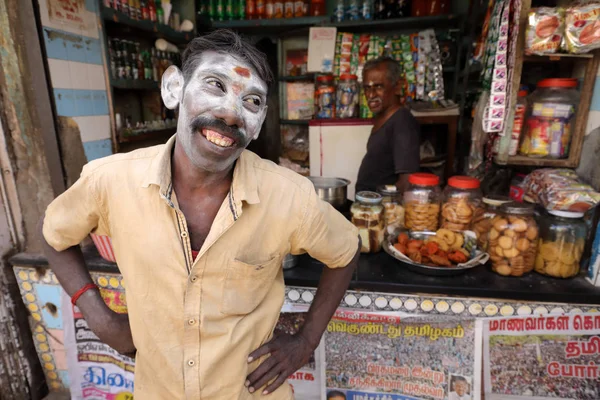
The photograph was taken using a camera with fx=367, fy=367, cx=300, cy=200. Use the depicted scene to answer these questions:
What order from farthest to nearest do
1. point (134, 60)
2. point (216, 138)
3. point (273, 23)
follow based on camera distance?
point (273, 23), point (134, 60), point (216, 138)

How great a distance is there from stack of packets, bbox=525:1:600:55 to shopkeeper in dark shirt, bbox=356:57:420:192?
2.42 feet

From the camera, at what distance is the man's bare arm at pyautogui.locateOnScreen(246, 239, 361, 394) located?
979 millimetres

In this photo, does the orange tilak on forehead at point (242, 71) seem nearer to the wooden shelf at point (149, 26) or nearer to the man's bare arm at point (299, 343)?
the man's bare arm at point (299, 343)

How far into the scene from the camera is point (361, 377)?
1573 millimetres

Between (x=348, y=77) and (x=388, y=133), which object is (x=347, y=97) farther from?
(x=388, y=133)

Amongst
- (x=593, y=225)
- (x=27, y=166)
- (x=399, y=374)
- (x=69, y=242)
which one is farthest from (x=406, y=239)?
(x=27, y=166)

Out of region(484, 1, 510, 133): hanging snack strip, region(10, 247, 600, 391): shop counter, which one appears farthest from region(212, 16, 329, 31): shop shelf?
region(10, 247, 600, 391): shop counter

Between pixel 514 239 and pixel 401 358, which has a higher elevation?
pixel 514 239

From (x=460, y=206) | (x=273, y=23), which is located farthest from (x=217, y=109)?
(x=273, y=23)

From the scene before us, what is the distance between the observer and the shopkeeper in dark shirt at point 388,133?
2090 millimetres

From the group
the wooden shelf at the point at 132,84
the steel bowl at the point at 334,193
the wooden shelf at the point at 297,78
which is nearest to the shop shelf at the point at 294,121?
the wooden shelf at the point at 297,78

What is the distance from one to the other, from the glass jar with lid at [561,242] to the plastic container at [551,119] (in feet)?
1.14

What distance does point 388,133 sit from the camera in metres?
2.20

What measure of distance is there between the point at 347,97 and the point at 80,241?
2.70 metres
